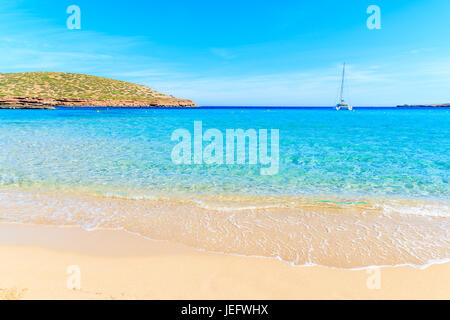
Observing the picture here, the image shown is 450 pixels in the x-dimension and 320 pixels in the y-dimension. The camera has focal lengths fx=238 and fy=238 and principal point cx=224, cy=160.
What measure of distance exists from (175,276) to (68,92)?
462 ft

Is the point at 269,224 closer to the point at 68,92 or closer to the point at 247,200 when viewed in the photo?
the point at 247,200

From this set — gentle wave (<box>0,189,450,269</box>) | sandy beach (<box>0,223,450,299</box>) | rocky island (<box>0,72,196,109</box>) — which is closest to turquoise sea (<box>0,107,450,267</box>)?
gentle wave (<box>0,189,450,269</box>)

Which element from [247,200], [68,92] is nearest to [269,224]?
[247,200]

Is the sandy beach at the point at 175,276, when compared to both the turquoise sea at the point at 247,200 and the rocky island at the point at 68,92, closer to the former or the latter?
the turquoise sea at the point at 247,200

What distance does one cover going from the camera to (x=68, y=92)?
117312 millimetres

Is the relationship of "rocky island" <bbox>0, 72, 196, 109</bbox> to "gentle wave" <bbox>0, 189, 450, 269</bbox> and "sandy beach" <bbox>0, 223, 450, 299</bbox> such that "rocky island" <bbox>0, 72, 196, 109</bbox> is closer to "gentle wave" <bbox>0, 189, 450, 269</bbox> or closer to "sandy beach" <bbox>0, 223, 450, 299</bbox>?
"gentle wave" <bbox>0, 189, 450, 269</bbox>

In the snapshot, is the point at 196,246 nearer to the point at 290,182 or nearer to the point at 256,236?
the point at 256,236

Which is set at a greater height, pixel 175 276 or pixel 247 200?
pixel 247 200

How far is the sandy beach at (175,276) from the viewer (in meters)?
4.07

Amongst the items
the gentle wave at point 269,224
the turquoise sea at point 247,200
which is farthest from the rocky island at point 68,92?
Answer: the gentle wave at point 269,224

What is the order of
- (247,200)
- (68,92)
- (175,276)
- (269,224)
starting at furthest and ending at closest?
(68,92) < (247,200) < (269,224) < (175,276)

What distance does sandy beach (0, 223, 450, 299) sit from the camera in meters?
4.07

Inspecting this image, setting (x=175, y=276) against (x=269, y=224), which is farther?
(x=269, y=224)

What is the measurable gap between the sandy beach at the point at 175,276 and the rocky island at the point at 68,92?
111185mm
